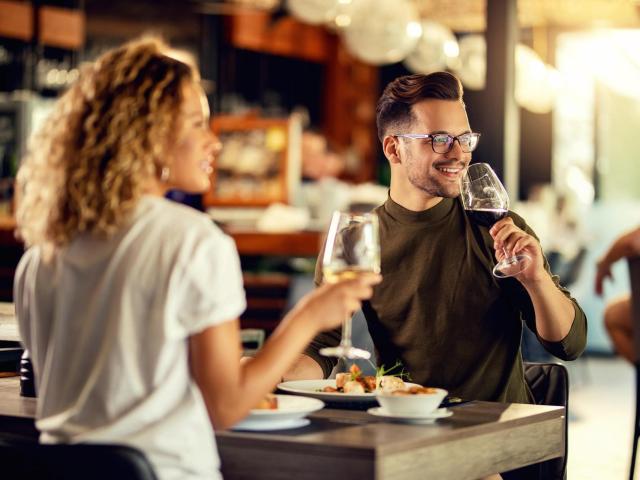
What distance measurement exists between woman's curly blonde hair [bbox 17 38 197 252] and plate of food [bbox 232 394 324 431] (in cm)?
47

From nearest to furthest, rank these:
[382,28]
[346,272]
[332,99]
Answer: [346,272], [382,28], [332,99]

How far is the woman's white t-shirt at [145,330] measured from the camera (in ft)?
5.49

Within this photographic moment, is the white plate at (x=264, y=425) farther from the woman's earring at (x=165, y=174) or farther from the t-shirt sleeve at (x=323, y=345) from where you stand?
the t-shirt sleeve at (x=323, y=345)

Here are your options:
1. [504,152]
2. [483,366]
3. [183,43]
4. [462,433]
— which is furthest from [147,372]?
[183,43]

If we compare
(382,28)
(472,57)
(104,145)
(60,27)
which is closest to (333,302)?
(104,145)

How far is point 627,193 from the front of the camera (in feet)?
35.7

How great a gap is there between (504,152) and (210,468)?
3.85 meters

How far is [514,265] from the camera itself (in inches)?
94.0

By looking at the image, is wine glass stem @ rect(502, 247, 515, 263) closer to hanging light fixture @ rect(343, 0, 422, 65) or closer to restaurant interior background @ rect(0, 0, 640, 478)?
restaurant interior background @ rect(0, 0, 640, 478)

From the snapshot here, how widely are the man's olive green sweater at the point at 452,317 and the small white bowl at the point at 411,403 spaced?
1.91ft

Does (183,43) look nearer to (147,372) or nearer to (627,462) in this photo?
(627,462)

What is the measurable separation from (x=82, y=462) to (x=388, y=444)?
500 millimetres

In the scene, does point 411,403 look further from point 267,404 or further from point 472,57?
point 472,57

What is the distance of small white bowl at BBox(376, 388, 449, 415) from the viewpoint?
2008mm
